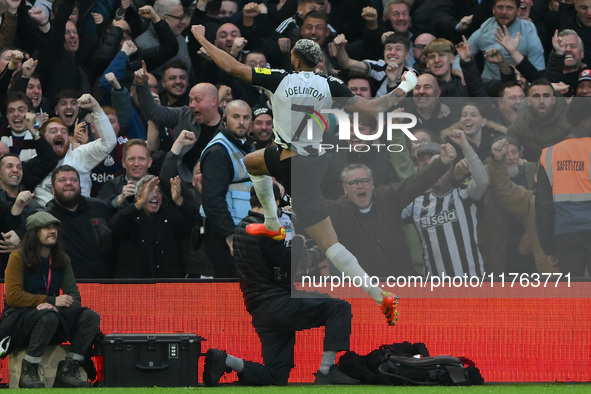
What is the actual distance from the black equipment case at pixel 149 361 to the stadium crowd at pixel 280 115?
4.34 ft

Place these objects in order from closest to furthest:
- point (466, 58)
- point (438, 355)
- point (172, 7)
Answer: point (438, 355) → point (466, 58) → point (172, 7)

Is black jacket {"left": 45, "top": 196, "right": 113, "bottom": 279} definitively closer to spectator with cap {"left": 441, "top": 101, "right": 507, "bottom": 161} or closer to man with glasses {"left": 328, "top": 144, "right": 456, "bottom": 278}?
man with glasses {"left": 328, "top": 144, "right": 456, "bottom": 278}

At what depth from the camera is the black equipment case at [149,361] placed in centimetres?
1017

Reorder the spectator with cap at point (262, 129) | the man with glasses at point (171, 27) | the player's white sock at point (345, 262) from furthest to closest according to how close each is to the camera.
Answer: the man with glasses at point (171, 27), the spectator with cap at point (262, 129), the player's white sock at point (345, 262)

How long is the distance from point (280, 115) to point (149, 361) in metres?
2.49

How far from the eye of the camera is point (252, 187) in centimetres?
1146

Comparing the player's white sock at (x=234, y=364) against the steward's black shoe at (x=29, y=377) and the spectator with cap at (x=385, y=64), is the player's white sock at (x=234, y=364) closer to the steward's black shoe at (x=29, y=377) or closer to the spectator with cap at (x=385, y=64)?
the steward's black shoe at (x=29, y=377)

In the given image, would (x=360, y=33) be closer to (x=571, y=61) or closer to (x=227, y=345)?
(x=571, y=61)

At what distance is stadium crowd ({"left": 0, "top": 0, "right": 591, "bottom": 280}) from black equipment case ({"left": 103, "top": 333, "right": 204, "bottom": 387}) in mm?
1323

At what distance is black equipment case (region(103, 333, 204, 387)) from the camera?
33.4 ft

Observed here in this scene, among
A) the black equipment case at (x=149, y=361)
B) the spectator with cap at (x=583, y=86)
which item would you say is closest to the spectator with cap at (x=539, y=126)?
the spectator with cap at (x=583, y=86)

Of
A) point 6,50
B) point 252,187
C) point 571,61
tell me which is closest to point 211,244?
point 252,187

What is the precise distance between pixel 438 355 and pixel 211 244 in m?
2.51

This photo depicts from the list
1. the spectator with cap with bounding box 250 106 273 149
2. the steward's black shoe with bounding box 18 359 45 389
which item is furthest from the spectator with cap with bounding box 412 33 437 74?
the steward's black shoe with bounding box 18 359 45 389
